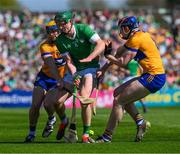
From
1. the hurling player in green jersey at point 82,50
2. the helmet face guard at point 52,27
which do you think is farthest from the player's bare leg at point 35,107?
the helmet face guard at point 52,27

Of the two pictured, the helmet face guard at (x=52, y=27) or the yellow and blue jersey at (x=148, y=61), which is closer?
the yellow and blue jersey at (x=148, y=61)

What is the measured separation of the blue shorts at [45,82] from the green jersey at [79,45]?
159 cm

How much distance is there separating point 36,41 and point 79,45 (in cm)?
2632

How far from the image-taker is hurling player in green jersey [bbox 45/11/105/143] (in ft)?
44.5

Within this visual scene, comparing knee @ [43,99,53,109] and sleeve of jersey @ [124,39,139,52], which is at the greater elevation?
sleeve of jersey @ [124,39,139,52]

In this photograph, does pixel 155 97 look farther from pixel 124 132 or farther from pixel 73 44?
→ pixel 73 44

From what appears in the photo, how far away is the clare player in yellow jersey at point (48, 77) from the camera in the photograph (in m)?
14.6

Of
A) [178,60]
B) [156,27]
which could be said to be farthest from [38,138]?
[156,27]

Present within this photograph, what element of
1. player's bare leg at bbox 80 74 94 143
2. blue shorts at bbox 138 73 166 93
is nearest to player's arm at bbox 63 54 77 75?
player's bare leg at bbox 80 74 94 143

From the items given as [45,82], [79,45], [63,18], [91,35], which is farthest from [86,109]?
[45,82]

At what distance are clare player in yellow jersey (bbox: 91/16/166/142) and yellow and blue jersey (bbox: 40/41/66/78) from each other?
149 cm

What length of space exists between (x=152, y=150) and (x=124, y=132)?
469 cm

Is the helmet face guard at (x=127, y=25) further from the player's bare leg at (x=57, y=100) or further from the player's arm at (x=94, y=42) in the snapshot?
the player's bare leg at (x=57, y=100)

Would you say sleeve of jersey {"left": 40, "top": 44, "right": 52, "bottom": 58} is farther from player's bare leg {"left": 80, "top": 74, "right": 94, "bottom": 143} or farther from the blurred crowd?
the blurred crowd
